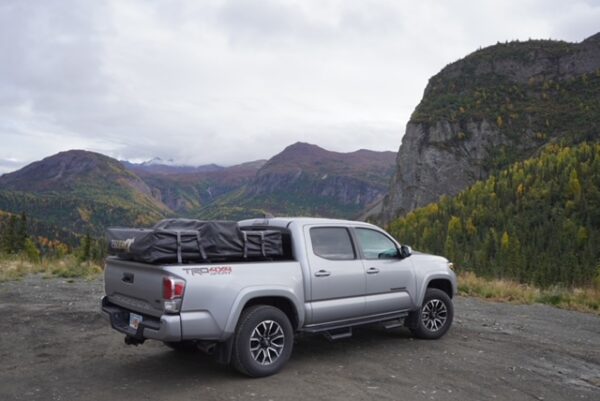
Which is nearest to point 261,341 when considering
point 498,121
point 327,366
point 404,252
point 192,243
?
point 327,366

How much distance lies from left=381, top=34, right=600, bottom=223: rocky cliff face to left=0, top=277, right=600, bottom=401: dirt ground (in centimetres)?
13701

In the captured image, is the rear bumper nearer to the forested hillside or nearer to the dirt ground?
the dirt ground

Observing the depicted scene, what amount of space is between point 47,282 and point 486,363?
1264 cm

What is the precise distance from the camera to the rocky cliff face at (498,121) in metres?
143

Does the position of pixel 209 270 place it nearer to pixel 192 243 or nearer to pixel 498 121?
pixel 192 243

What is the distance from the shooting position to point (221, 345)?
5973 millimetres

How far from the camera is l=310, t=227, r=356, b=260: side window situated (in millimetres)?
7004

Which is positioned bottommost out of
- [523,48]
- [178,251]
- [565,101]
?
[178,251]

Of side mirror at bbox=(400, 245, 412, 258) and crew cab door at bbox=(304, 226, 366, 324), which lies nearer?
crew cab door at bbox=(304, 226, 366, 324)

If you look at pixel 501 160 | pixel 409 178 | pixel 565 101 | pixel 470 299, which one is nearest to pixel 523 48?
pixel 565 101

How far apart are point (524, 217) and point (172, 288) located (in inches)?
3773

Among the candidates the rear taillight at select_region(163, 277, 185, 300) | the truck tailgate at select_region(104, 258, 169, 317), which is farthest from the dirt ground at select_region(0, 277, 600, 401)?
the rear taillight at select_region(163, 277, 185, 300)

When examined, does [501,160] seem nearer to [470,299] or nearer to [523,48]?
[523,48]

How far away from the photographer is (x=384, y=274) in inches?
297
